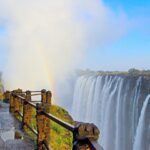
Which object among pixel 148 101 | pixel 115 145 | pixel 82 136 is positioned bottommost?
pixel 115 145

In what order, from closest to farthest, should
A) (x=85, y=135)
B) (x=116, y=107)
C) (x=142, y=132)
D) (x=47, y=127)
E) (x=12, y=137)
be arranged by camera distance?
1. (x=85, y=135)
2. (x=47, y=127)
3. (x=12, y=137)
4. (x=142, y=132)
5. (x=116, y=107)

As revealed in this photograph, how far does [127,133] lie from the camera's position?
34.2 m

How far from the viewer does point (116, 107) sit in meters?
37.2

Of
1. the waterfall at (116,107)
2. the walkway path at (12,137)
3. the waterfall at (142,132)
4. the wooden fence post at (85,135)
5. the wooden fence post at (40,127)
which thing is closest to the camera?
the wooden fence post at (85,135)

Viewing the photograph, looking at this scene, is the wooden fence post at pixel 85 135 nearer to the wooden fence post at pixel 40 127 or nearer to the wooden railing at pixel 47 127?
the wooden railing at pixel 47 127

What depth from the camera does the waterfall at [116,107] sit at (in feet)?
109

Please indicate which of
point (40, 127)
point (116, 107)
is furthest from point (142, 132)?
point (40, 127)

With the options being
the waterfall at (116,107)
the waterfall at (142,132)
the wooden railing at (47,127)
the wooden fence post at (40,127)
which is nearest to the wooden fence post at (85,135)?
the wooden railing at (47,127)

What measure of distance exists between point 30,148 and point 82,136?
3496mm

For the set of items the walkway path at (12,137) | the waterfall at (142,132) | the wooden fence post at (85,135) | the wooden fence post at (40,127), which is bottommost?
the waterfall at (142,132)

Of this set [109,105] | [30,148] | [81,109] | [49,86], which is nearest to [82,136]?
[30,148]

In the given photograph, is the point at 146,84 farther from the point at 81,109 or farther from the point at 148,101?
the point at 81,109

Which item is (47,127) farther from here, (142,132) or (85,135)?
(142,132)

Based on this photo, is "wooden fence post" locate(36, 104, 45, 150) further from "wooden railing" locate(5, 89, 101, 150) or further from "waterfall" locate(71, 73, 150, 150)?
"waterfall" locate(71, 73, 150, 150)
